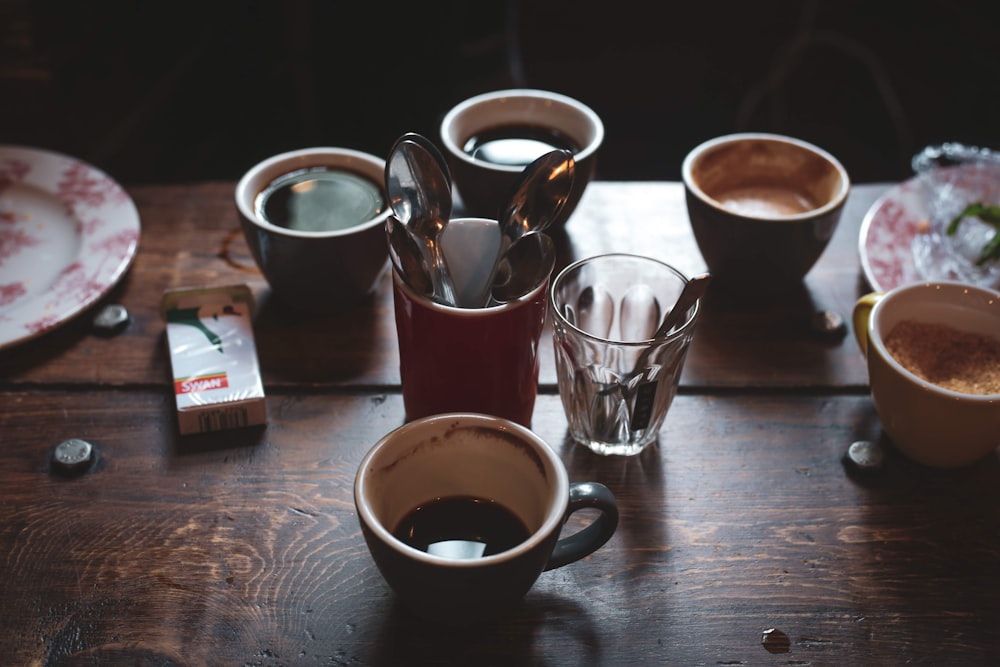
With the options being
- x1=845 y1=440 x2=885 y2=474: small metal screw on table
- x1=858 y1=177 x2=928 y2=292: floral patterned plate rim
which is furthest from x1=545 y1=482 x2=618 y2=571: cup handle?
x1=858 y1=177 x2=928 y2=292: floral patterned plate rim

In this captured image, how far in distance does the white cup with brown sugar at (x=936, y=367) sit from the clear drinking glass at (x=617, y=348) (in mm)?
180

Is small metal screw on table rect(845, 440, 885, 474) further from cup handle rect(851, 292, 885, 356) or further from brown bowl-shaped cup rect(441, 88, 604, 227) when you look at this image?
brown bowl-shaped cup rect(441, 88, 604, 227)

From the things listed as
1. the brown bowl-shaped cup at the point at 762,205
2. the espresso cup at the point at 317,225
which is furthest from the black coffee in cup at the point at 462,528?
the brown bowl-shaped cup at the point at 762,205

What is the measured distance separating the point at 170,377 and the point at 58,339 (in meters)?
0.14

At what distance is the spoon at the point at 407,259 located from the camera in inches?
26.9

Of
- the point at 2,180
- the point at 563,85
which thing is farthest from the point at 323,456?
the point at 563,85

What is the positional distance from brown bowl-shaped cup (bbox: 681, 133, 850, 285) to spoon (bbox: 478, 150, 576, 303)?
25 centimetres

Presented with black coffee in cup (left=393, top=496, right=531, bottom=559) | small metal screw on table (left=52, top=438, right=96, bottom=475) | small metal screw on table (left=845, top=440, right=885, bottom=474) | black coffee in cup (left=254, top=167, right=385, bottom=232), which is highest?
black coffee in cup (left=254, top=167, right=385, bottom=232)

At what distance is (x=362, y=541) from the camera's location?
2.36 ft

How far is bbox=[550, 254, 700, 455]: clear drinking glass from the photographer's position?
0.74 meters

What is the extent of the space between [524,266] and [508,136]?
0.39 m

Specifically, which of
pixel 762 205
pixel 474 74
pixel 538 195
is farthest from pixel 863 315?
pixel 474 74

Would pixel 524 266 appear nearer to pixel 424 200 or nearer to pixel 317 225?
pixel 424 200

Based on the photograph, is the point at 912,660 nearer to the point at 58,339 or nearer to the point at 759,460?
the point at 759,460
